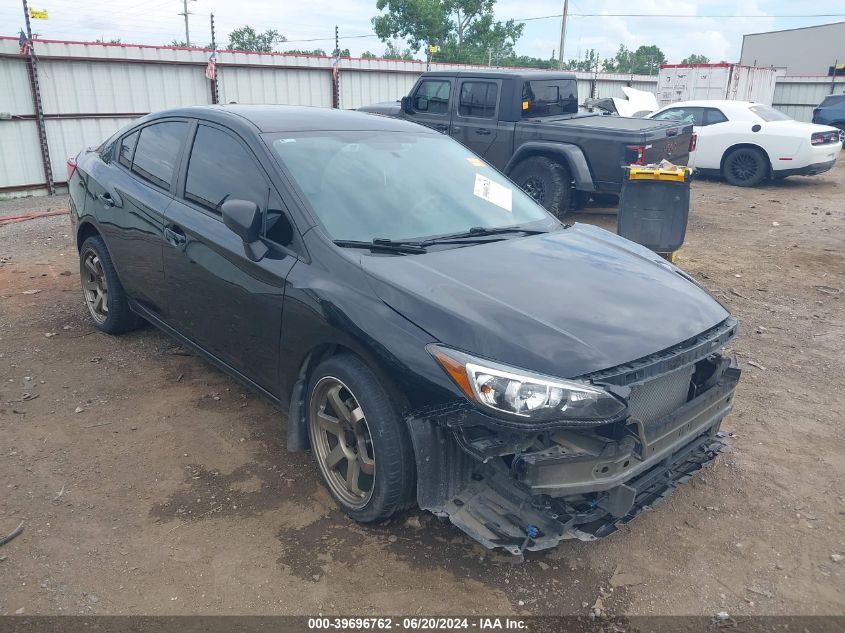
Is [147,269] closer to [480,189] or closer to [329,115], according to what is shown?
[329,115]

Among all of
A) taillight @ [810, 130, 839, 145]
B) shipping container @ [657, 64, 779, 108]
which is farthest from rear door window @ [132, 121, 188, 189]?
shipping container @ [657, 64, 779, 108]

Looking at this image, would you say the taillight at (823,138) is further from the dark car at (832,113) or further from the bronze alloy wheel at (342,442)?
the bronze alloy wheel at (342,442)

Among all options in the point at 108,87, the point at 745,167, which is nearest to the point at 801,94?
the point at 745,167

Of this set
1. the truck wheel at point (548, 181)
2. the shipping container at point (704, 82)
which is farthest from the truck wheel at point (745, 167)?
the shipping container at point (704, 82)

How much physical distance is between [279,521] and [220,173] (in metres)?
1.87

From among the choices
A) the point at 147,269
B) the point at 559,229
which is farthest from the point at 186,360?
the point at 559,229

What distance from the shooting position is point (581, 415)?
7.87 ft

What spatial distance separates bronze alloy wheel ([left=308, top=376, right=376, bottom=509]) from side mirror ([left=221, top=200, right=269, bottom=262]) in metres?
0.77

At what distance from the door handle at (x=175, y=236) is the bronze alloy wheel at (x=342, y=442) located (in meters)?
1.35

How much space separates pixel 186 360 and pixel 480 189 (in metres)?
2.41

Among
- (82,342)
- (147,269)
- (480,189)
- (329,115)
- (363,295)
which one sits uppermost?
(329,115)

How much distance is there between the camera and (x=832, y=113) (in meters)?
20.0

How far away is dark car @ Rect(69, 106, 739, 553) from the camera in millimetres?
2484

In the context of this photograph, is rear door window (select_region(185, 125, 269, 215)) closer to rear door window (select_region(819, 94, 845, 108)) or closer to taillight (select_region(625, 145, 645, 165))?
taillight (select_region(625, 145, 645, 165))
